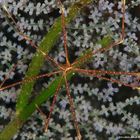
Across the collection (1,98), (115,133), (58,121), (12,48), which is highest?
(12,48)

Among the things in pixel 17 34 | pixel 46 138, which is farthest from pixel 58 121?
pixel 17 34

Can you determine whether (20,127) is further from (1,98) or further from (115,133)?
(115,133)

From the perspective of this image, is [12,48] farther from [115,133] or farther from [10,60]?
[115,133]

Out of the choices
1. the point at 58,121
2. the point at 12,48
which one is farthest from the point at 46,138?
the point at 12,48

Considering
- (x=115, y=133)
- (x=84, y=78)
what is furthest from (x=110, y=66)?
(x=115, y=133)

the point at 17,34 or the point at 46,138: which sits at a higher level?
the point at 17,34

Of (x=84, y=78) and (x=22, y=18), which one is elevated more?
(x=22, y=18)

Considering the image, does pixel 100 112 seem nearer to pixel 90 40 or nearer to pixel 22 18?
pixel 90 40
